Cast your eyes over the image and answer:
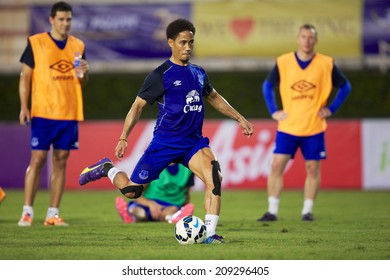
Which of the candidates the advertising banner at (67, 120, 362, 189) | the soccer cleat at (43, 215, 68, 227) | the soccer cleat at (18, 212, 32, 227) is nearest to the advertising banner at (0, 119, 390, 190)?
the advertising banner at (67, 120, 362, 189)

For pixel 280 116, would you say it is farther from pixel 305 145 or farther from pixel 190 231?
pixel 190 231

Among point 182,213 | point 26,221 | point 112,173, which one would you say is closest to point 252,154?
point 182,213

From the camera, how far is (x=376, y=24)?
19625 mm

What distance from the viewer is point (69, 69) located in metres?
11.2

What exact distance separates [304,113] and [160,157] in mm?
3251

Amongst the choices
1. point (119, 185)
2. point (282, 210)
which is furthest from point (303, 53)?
point (119, 185)

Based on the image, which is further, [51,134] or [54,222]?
[51,134]

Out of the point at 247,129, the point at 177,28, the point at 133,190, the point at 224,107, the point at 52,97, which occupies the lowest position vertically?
the point at 133,190

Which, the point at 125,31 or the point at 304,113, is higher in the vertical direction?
the point at 125,31

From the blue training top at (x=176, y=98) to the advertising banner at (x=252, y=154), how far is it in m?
8.32

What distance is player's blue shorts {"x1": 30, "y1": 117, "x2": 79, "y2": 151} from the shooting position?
437 inches

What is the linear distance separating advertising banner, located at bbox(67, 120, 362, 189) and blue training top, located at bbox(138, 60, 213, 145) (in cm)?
832

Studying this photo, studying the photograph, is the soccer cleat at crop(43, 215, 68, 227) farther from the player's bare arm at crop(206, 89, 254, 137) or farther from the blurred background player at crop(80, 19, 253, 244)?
the player's bare arm at crop(206, 89, 254, 137)

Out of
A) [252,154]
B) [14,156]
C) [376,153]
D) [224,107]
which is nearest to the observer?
[224,107]
